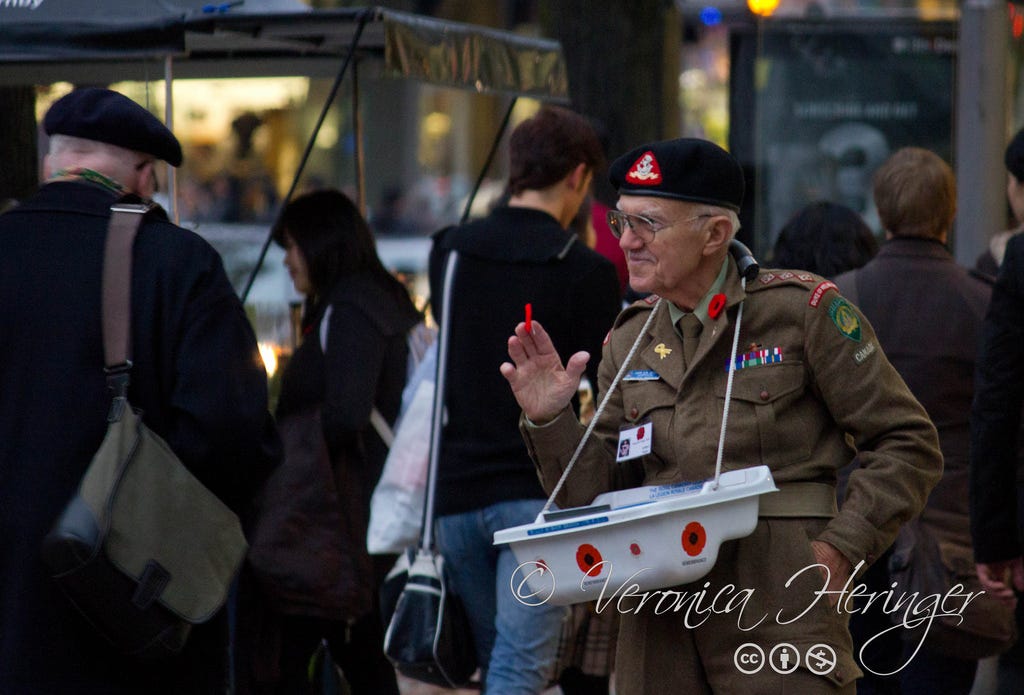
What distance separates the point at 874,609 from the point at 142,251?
8.59 ft

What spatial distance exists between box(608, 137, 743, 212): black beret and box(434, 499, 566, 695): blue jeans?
4.65 feet

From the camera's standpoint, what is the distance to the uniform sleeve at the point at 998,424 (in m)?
4.06

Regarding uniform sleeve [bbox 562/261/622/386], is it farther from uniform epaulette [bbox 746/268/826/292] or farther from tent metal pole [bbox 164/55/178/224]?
tent metal pole [bbox 164/55/178/224]

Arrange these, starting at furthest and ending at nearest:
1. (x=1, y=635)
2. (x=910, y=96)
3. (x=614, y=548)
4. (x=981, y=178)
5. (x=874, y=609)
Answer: (x=910, y=96)
(x=981, y=178)
(x=874, y=609)
(x=1, y=635)
(x=614, y=548)

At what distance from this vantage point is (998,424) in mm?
4129

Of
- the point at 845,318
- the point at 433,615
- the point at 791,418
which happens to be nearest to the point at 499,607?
the point at 433,615

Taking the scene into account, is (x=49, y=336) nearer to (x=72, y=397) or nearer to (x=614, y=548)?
(x=72, y=397)

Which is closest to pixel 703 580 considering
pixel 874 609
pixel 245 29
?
pixel 874 609

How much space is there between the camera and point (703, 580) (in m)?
3.11

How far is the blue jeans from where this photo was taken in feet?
14.3

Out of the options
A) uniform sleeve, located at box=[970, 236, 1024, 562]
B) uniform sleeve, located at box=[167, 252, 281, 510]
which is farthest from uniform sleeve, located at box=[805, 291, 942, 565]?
uniform sleeve, located at box=[167, 252, 281, 510]

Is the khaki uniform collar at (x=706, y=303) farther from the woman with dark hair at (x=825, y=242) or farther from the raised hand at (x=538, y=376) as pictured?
the woman with dark hair at (x=825, y=242)

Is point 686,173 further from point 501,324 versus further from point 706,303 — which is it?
point 501,324

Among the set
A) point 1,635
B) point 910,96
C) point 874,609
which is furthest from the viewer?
point 910,96
